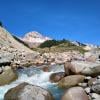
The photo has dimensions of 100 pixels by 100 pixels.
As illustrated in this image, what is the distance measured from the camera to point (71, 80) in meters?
30.6

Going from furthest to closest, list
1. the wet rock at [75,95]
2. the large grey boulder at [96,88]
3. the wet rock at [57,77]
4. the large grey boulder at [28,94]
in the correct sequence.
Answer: the wet rock at [57,77] < the large grey boulder at [96,88] < the wet rock at [75,95] < the large grey boulder at [28,94]

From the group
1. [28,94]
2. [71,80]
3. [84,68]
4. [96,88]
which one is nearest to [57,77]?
[84,68]

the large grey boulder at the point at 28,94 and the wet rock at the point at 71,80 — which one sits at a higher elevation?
the wet rock at the point at 71,80

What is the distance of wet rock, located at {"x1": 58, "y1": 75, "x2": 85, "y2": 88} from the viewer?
3030cm

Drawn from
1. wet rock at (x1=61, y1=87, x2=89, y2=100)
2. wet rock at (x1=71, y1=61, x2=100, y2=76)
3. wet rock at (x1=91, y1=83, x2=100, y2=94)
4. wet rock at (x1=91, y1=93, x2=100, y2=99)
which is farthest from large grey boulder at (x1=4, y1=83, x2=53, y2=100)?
wet rock at (x1=71, y1=61, x2=100, y2=76)

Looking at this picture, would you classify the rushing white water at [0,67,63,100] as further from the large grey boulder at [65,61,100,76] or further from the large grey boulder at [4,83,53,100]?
the large grey boulder at [4,83,53,100]

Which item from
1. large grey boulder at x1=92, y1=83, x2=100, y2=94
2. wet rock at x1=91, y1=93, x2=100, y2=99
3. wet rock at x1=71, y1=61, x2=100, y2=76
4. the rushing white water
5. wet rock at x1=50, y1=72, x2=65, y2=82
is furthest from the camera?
wet rock at x1=50, y1=72, x2=65, y2=82

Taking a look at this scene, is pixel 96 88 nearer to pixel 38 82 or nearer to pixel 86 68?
pixel 86 68

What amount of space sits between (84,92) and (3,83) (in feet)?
39.3

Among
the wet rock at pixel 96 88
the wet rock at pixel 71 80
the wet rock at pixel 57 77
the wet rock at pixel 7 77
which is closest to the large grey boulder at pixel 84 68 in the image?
the wet rock at pixel 71 80

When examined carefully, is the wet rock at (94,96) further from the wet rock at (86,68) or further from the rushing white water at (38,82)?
the wet rock at (86,68)

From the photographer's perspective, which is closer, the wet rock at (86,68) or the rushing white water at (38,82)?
the rushing white water at (38,82)

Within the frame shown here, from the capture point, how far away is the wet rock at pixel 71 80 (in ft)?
99.4

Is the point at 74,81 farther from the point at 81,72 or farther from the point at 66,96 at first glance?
the point at 66,96
